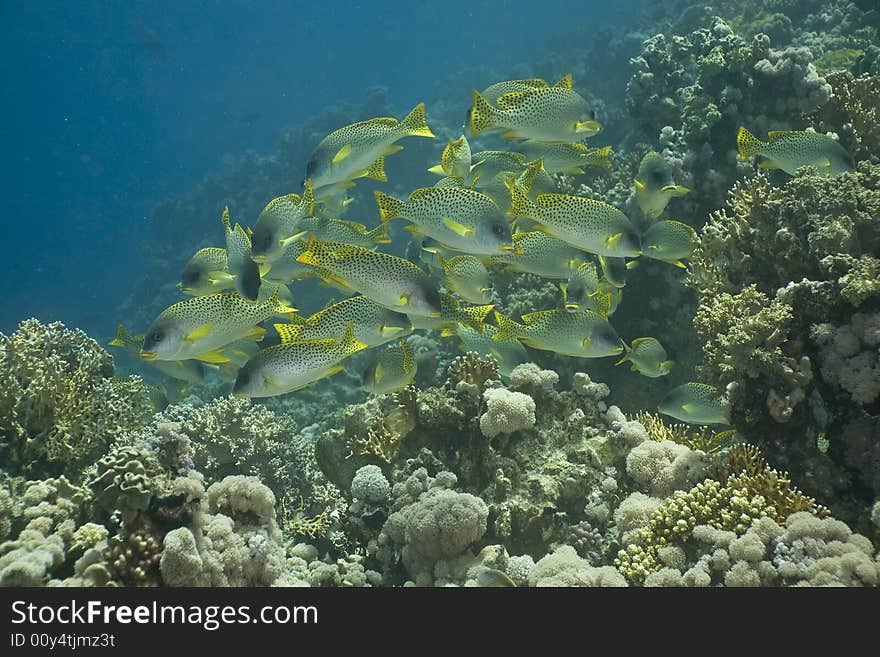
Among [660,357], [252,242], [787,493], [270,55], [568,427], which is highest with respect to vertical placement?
[270,55]

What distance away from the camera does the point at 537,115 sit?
5020 mm

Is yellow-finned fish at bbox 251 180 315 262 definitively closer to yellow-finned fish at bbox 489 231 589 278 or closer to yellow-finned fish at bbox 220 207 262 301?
yellow-finned fish at bbox 220 207 262 301

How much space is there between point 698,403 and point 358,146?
3.93 meters

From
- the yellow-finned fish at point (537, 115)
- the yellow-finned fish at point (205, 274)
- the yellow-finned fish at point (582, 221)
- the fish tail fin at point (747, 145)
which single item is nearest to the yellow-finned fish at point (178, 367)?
the yellow-finned fish at point (205, 274)

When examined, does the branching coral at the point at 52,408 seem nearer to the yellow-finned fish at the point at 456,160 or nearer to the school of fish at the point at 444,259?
the school of fish at the point at 444,259

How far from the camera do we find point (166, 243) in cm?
3028

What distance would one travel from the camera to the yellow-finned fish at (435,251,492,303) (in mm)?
4484

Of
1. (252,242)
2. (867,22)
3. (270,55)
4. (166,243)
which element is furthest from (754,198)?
(270,55)

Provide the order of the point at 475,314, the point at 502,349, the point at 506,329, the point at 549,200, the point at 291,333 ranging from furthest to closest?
the point at 502,349
the point at 506,329
the point at 475,314
the point at 549,200
the point at 291,333

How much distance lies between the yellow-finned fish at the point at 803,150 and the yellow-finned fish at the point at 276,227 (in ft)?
13.8

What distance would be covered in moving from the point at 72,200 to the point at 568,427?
7775 cm

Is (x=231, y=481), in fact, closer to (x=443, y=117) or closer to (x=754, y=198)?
(x=754, y=198)

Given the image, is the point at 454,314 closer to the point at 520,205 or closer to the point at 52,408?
the point at 520,205

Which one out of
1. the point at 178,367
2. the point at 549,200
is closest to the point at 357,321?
the point at 549,200
